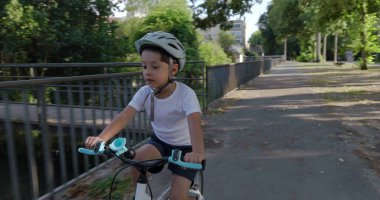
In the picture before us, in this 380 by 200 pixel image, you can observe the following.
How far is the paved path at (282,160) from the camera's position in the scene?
15.7ft

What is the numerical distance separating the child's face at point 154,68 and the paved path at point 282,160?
2.37 meters

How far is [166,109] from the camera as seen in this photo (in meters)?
2.83

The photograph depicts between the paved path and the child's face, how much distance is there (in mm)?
2368

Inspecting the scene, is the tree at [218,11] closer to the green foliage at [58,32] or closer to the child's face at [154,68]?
the green foliage at [58,32]

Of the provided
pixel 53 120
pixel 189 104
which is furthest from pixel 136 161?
pixel 53 120

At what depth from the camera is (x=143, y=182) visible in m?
2.55

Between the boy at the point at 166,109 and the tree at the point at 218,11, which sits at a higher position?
the tree at the point at 218,11

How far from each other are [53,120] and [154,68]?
332 centimetres

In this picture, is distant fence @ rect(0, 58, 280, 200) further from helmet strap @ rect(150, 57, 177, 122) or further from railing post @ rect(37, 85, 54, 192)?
helmet strap @ rect(150, 57, 177, 122)

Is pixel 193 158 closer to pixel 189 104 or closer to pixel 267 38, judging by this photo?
pixel 189 104

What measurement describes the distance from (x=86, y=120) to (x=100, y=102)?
1.44 feet

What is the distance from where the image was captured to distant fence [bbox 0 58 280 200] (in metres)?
4.11

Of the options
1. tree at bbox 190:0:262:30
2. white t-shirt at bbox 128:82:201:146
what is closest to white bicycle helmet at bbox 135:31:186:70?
white t-shirt at bbox 128:82:201:146

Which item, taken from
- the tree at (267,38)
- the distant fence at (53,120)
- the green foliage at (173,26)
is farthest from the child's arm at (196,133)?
the tree at (267,38)
